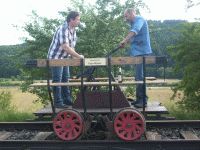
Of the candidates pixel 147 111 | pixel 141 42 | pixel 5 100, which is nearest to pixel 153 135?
pixel 147 111

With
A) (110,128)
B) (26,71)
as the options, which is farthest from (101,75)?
(110,128)

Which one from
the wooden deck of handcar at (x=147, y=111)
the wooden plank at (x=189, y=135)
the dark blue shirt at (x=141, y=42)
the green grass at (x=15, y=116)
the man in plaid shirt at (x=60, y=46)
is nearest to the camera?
the wooden deck of handcar at (x=147, y=111)

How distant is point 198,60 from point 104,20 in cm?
280

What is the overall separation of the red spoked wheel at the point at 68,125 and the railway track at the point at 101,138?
148 millimetres

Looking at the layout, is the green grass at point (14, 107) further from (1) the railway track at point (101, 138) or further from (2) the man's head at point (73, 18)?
(2) the man's head at point (73, 18)

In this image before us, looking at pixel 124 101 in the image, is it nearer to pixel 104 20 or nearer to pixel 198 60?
pixel 198 60

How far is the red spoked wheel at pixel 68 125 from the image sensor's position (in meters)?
7.66

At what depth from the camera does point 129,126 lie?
7625 millimetres

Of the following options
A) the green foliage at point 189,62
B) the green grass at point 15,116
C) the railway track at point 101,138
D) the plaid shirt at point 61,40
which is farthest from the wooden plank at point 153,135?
the green grass at point 15,116

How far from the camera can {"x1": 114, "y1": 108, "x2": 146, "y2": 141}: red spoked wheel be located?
7.58 m

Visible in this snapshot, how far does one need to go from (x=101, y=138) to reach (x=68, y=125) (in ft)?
2.76

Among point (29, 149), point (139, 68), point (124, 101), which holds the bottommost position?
point (29, 149)

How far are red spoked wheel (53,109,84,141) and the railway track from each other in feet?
0.49

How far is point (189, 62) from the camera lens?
37.7 ft
